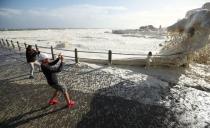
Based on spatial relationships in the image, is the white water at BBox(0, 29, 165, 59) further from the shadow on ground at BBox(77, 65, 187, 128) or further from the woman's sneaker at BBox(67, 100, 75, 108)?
the woman's sneaker at BBox(67, 100, 75, 108)

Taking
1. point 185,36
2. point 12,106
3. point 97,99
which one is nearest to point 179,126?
point 97,99

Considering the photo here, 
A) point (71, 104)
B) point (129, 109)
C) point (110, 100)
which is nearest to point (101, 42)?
point (110, 100)

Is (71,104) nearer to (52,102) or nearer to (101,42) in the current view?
(52,102)

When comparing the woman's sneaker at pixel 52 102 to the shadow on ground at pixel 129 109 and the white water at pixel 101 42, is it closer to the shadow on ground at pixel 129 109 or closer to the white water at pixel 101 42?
the shadow on ground at pixel 129 109

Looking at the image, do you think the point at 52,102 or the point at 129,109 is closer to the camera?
the point at 129,109

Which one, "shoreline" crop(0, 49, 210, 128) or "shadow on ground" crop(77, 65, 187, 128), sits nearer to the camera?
"shadow on ground" crop(77, 65, 187, 128)

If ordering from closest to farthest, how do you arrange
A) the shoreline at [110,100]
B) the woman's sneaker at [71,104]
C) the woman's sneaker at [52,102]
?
the shoreline at [110,100] < the woman's sneaker at [71,104] < the woman's sneaker at [52,102]

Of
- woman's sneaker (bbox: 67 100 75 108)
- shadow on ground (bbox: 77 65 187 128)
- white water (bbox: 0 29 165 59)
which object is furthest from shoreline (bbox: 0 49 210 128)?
white water (bbox: 0 29 165 59)

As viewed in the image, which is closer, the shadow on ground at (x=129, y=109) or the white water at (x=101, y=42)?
the shadow on ground at (x=129, y=109)

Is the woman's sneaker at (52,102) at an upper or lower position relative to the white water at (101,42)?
upper

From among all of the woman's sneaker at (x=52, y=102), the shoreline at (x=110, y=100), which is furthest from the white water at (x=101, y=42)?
the woman's sneaker at (x=52, y=102)

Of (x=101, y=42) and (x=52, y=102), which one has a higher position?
(x=52, y=102)

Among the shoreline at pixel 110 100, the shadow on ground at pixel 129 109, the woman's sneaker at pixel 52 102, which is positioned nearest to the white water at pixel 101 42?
the shoreline at pixel 110 100

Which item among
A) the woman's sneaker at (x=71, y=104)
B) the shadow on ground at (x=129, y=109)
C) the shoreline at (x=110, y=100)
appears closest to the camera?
the shadow on ground at (x=129, y=109)
